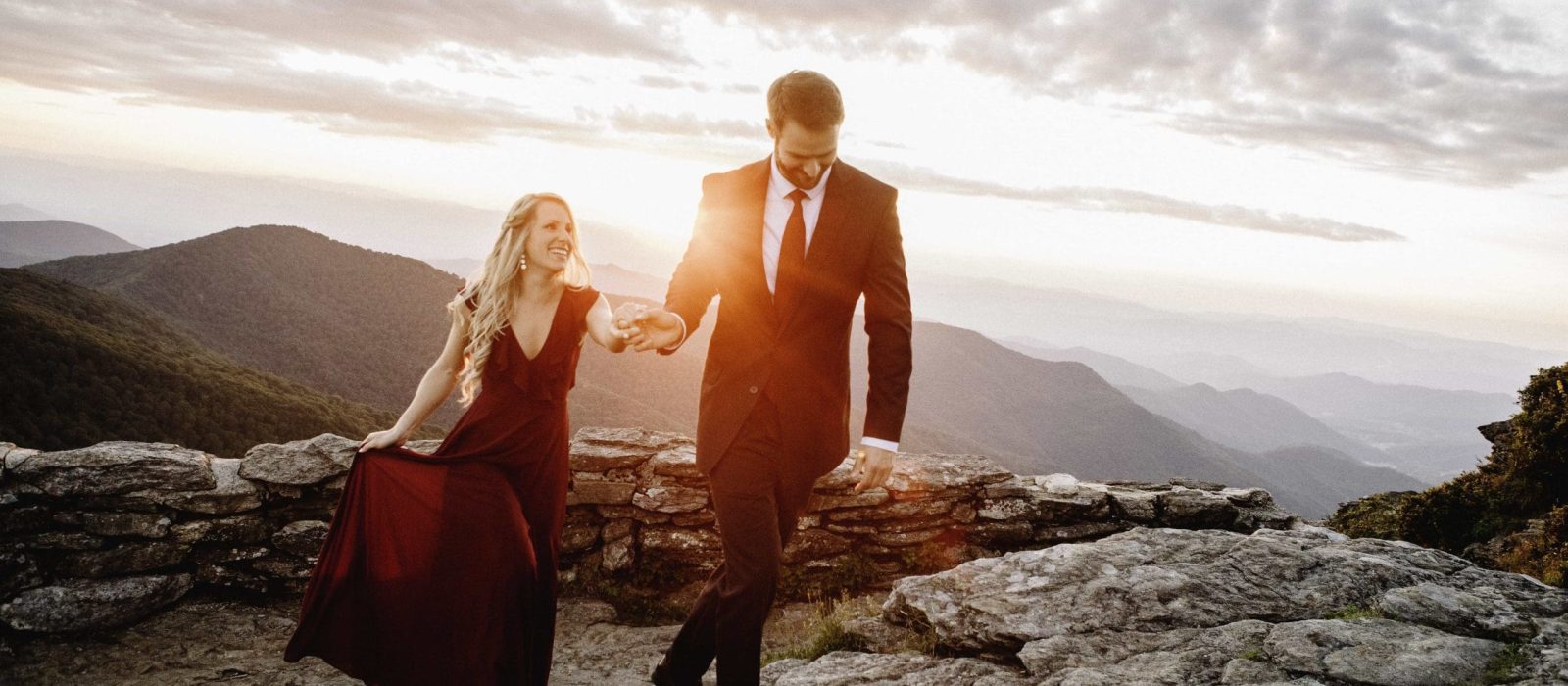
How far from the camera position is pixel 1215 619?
3674mm

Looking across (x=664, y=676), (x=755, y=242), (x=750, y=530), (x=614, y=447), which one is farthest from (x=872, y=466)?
(x=614, y=447)

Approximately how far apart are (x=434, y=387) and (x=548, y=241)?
1.01 meters

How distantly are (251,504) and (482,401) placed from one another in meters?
2.53

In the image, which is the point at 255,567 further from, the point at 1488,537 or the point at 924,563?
the point at 1488,537

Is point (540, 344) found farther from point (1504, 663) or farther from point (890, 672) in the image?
point (1504, 663)

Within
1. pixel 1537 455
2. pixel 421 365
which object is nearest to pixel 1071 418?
pixel 421 365

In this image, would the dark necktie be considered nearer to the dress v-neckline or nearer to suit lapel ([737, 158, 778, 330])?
suit lapel ([737, 158, 778, 330])

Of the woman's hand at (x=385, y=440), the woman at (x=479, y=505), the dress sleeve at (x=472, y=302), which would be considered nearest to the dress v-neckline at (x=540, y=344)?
the woman at (x=479, y=505)

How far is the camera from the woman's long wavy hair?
14.1 feet

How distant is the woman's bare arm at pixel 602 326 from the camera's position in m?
3.89

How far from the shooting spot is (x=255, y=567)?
552 cm

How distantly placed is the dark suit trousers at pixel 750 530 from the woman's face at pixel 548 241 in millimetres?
1777

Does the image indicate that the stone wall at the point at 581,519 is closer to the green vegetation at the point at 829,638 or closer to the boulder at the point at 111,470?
the boulder at the point at 111,470

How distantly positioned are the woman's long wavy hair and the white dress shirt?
4.67ft
